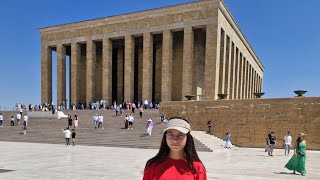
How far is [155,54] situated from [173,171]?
39990 millimetres

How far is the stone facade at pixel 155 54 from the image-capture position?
33.2 meters

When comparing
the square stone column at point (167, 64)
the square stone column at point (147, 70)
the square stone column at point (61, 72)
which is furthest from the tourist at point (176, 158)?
the square stone column at point (61, 72)

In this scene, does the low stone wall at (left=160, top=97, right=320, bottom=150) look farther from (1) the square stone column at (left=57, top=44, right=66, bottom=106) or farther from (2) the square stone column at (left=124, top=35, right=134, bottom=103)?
(1) the square stone column at (left=57, top=44, right=66, bottom=106)

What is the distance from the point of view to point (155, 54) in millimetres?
41844

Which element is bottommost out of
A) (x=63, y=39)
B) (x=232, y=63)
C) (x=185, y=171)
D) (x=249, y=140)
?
(x=249, y=140)

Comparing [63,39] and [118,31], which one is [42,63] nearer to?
[63,39]

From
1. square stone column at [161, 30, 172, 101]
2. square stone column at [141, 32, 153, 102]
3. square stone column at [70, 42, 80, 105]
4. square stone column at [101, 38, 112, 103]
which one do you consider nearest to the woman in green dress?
square stone column at [161, 30, 172, 101]

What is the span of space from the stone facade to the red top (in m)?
30.6

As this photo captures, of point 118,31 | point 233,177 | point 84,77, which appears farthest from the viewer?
point 84,77

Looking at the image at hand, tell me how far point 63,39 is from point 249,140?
27.8 metres

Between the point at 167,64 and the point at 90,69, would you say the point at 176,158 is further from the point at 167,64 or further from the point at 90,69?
the point at 90,69

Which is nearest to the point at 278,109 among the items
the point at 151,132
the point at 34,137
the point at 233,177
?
the point at 151,132

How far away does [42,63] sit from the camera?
141ft

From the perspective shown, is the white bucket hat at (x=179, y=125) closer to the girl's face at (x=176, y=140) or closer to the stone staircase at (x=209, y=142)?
the girl's face at (x=176, y=140)
